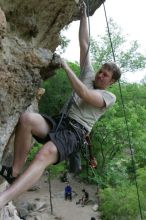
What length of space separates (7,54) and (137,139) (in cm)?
2075

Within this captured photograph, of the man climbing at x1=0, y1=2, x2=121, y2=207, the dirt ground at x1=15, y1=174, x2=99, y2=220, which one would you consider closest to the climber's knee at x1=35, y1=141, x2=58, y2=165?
the man climbing at x1=0, y1=2, x2=121, y2=207

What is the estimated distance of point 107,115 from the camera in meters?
25.3

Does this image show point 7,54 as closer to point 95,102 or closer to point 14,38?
point 14,38

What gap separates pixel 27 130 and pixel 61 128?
53 centimetres

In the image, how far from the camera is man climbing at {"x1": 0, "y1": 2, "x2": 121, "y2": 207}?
4.79 metres

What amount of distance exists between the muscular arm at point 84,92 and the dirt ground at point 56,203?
17041 mm

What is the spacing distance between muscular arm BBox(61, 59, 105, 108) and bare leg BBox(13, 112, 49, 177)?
0.66 meters

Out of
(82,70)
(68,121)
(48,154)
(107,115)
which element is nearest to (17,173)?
(48,154)

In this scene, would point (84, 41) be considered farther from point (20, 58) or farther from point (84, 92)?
point (84, 92)

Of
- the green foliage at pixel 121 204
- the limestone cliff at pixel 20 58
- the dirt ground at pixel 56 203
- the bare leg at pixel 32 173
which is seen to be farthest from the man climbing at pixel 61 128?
the dirt ground at pixel 56 203

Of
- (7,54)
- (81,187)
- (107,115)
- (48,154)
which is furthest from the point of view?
(81,187)

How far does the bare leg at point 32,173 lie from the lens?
450 cm

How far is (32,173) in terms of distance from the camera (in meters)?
4.71

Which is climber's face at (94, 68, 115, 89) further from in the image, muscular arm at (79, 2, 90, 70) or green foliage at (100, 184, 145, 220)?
green foliage at (100, 184, 145, 220)
